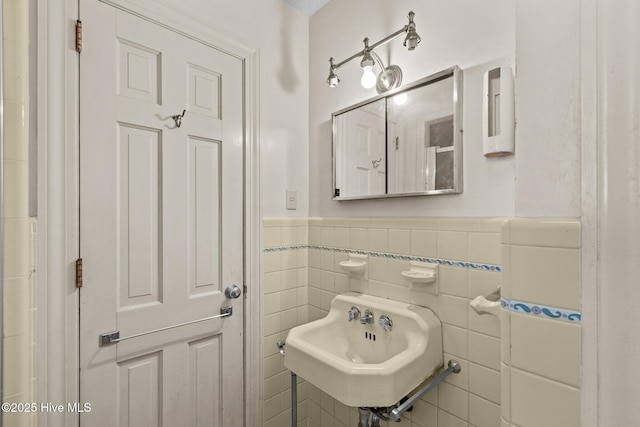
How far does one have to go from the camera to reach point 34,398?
3.00 ft

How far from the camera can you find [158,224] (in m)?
1.19

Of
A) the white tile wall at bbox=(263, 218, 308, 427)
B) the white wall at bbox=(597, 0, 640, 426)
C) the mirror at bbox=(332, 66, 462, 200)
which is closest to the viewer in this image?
the white wall at bbox=(597, 0, 640, 426)

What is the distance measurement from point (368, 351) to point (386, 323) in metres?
0.17

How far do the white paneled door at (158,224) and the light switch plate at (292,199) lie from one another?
0.28 m

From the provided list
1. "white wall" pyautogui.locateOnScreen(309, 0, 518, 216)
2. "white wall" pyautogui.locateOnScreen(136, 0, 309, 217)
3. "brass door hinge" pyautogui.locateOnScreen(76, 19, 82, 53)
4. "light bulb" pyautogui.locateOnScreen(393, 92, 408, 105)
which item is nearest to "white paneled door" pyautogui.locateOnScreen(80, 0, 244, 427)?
"brass door hinge" pyautogui.locateOnScreen(76, 19, 82, 53)

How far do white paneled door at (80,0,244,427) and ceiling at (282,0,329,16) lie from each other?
0.50 meters

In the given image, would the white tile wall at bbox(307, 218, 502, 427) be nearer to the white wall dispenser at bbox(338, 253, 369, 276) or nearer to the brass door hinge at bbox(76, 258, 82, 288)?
the white wall dispenser at bbox(338, 253, 369, 276)

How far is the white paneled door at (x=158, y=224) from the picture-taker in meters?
1.04

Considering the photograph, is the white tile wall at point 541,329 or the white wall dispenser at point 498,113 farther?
the white wall dispenser at point 498,113

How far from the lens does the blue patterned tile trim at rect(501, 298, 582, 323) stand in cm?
41

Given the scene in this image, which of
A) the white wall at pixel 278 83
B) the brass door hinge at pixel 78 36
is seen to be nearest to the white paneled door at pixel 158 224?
the brass door hinge at pixel 78 36

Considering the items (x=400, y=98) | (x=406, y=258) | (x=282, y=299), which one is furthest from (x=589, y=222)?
(x=282, y=299)

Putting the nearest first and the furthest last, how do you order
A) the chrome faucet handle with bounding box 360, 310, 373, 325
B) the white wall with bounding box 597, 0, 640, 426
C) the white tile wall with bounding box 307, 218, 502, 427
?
the white wall with bounding box 597, 0, 640, 426
the white tile wall with bounding box 307, 218, 502, 427
the chrome faucet handle with bounding box 360, 310, 373, 325

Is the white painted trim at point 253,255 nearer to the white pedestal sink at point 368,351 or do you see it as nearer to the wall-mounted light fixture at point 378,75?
the white pedestal sink at point 368,351
